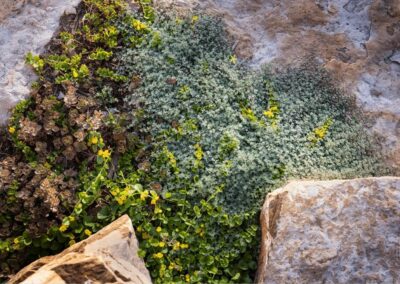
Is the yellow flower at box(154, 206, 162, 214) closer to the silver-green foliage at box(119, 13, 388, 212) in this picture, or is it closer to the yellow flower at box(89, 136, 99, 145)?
the silver-green foliage at box(119, 13, 388, 212)

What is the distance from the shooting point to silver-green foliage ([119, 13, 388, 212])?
4.06 m

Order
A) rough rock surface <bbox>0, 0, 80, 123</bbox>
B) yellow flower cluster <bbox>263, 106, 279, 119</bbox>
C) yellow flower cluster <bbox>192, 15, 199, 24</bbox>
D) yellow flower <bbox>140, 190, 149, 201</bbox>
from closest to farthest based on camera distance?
yellow flower <bbox>140, 190, 149, 201</bbox>
rough rock surface <bbox>0, 0, 80, 123</bbox>
yellow flower cluster <bbox>263, 106, 279, 119</bbox>
yellow flower cluster <bbox>192, 15, 199, 24</bbox>

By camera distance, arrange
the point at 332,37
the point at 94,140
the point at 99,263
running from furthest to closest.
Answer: the point at 332,37, the point at 94,140, the point at 99,263

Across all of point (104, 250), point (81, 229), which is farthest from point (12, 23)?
point (104, 250)

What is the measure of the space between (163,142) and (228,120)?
61cm

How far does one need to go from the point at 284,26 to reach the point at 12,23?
2.58 meters

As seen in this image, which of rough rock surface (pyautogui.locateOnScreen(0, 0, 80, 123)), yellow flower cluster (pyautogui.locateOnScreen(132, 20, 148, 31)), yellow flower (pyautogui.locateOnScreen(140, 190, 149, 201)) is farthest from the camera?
yellow flower cluster (pyautogui.locateOnScreen(132, 20, 148, 31))

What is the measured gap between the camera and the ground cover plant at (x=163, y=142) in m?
3.89

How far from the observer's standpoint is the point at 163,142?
163 inches

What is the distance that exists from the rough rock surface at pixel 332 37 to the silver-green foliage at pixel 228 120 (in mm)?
169

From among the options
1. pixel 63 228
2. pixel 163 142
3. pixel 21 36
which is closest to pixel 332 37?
pixel 163 142

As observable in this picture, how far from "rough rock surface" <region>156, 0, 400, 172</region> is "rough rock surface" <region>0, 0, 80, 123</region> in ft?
3.44

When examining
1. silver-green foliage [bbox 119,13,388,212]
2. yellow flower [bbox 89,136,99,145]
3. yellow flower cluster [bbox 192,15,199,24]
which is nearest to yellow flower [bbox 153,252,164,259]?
silver-green foliage [bbox 119,13,388,212]

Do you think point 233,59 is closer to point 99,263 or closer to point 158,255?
point 158,255
